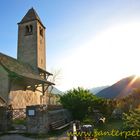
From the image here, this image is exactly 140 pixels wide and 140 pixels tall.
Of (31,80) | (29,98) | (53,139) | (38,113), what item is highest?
(31,80)

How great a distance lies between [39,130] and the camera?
509 inches

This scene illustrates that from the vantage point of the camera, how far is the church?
24.0 meters

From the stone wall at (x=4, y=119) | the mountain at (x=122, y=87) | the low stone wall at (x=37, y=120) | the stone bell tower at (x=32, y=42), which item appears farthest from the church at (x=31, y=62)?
the mountain at (x=122, y=87)

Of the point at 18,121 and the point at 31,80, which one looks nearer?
the point at 18,121

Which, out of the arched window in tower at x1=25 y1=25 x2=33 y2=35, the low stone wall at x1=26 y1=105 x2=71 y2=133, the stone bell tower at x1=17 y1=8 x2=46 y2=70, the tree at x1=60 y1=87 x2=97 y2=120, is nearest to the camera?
the low stone wall at x1=26 y1=105 x2=71 y2=133

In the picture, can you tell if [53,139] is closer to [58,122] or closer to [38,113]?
[38,113]

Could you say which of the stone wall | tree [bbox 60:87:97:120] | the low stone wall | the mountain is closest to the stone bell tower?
tree [bbox 60:87:97:120]

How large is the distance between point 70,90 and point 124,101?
27.3 feet

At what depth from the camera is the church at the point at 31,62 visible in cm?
2402

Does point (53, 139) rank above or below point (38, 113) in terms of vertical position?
below

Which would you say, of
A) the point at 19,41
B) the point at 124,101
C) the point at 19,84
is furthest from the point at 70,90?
the point at 19,41

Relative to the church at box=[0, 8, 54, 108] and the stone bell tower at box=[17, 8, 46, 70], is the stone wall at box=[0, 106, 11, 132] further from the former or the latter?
the stone bell tower at box=[17, 8, 46, 70]

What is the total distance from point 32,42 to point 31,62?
121 inches

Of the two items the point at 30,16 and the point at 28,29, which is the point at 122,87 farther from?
the point at 30,16
